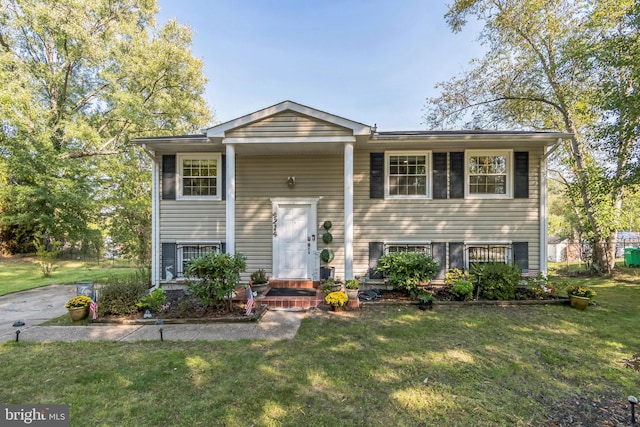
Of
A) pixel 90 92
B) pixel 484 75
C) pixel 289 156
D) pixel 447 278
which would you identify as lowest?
pixel 447 278

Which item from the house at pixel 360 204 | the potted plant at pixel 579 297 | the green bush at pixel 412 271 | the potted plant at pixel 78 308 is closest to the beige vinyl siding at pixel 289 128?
the house at pixel 360 204

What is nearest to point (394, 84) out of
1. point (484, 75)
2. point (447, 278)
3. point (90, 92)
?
point (484, 75)

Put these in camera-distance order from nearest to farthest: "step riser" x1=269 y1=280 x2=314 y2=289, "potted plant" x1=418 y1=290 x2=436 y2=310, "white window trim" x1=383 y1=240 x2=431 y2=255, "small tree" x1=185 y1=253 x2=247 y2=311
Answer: "small tree" x1=185 y1=253 x2=247 y2=311 < "potted plant" x1=418 y1=290 x2=436 y2=310 < "step riser" x1=269 y1=280 x2=314 y2=289 < "white window trim" x1=383 y1=240 x2=431 y2=255

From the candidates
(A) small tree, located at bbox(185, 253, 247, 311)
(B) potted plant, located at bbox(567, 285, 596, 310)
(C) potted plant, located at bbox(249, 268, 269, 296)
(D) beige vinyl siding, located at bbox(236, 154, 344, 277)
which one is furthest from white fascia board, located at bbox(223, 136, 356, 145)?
(B) potted plant, located at bbox(567, 285, 596, 310)

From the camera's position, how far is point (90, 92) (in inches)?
601

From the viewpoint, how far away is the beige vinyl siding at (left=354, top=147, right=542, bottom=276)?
687 centimetres

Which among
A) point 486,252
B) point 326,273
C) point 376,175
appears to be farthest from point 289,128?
point 486,252

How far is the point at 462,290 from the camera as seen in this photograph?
5.70 metres

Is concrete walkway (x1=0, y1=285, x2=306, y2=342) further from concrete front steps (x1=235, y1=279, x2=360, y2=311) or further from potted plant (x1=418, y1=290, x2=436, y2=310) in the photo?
potted plant (x1=418, y1=290, x2=436, y2=310)

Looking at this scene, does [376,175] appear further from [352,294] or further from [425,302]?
[425,302]

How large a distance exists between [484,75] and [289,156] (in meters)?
9.57

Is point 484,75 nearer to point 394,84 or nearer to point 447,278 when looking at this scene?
point 394,84

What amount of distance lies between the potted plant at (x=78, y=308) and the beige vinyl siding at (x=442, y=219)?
5596 millimetres

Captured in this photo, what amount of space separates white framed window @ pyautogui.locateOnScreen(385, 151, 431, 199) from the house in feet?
0.09
